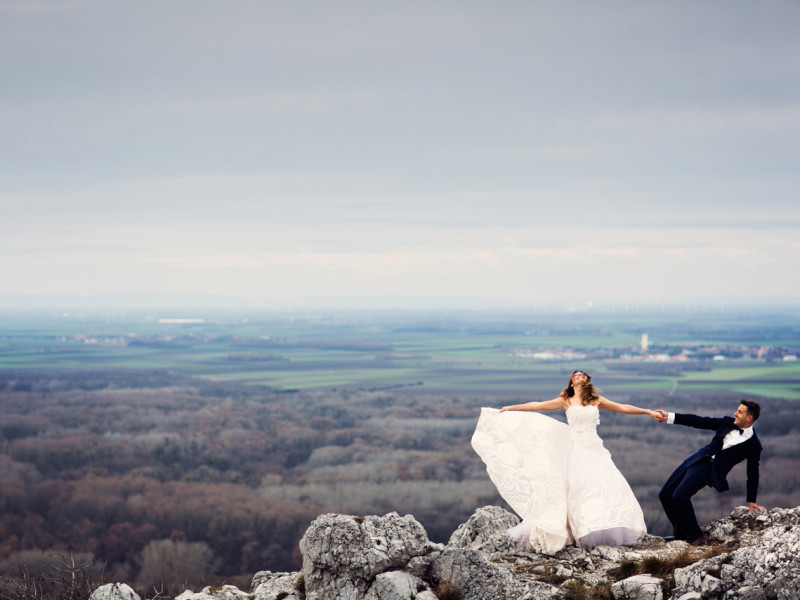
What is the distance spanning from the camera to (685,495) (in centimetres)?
1465

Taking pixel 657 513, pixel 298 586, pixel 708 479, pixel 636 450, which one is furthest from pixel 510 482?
pixel 636 450

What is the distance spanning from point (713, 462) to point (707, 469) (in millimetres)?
194

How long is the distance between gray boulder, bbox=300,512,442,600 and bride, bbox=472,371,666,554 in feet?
7.18

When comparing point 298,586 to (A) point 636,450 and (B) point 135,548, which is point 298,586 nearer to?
(B) point 135,548

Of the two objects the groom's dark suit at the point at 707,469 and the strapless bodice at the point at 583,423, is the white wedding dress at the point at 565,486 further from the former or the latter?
the groom's dark suit at the point at 707,469

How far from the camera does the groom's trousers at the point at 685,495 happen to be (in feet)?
48.1

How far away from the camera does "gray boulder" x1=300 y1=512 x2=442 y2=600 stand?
14602mm

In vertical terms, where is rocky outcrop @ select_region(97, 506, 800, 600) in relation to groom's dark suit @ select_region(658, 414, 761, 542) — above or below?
below

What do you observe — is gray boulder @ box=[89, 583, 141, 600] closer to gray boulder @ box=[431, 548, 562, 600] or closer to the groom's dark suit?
gray boulder @ box=[431, 548, 562, 600]

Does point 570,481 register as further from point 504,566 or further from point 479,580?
point 479,580

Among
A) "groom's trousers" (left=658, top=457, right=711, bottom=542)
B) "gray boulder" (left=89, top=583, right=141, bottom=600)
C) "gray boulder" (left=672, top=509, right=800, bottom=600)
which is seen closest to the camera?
"gray boulder" (left=672, top=509, right=800, bottom=600)

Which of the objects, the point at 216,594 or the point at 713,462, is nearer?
the point at 713,462

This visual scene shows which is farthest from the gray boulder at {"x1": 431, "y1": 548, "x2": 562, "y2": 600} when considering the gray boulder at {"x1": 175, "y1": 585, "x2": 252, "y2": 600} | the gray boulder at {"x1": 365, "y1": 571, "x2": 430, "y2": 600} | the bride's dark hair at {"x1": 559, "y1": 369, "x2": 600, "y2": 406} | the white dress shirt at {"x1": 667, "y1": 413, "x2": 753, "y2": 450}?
the white dress shirt at {"x1": 667, "y1": 413, "x2": 753, "y2": 450}

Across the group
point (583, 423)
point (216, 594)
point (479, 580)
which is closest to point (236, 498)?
point (216, 594)
